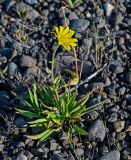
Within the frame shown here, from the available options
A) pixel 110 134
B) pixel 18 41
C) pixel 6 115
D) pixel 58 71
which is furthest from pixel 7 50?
pixel 110 134

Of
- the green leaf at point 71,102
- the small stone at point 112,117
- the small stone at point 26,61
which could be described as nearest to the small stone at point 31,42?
the small stone at point 26,61

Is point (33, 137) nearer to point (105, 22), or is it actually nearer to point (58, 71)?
point (58, 71)

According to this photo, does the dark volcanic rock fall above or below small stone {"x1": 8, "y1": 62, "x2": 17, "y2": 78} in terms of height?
below

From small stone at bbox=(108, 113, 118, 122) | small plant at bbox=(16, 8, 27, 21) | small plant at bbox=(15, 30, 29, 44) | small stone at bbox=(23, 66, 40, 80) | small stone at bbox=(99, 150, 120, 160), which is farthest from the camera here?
small plant at bbox=(16, 8, 27, 21)

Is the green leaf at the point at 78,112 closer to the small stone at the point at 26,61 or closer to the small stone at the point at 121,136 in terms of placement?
the small stone at the point at 121,136

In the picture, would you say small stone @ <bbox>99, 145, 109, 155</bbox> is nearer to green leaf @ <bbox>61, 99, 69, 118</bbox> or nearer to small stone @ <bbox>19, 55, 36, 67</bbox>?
green leaf @ <bbox>61, 99, 69, 118</bbox>

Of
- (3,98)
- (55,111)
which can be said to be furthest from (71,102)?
(3,98)

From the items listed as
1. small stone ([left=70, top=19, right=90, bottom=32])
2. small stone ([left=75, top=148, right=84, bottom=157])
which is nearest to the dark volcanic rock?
small stone ([left=75, top=148, right=84, bottom=157])
